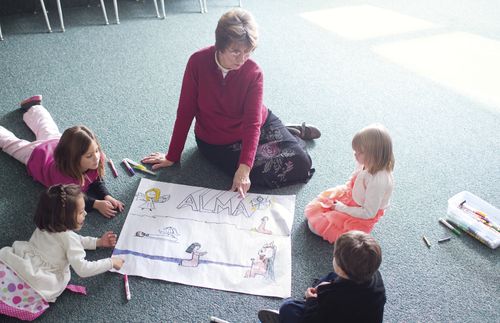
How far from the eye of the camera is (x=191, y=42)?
2766 mm

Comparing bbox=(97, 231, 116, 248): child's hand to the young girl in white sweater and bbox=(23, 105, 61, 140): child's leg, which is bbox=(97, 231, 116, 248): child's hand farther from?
bbox=(23, 105, 61, 140): child's leg

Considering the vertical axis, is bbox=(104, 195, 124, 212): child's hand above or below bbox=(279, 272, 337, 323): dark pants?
above

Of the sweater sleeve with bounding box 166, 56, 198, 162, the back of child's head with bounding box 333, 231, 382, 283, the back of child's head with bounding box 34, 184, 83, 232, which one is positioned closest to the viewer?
the back of child's head with bounding box 333, 231, 382, 283

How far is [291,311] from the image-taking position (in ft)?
3.93

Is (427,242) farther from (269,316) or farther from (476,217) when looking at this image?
(269,316)

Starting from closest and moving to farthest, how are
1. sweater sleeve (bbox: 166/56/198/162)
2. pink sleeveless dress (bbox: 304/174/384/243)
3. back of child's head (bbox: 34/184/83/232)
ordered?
1. back of child's head (bbox: 34/184/83/232)
2. pink sleeveless dress (bbox: 304/174/384/243)
3. sweater sleeve (bbox: 166/56/198/162)

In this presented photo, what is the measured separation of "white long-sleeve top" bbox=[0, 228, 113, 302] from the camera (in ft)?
3.92

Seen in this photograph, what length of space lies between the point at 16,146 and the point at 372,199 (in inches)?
56.0

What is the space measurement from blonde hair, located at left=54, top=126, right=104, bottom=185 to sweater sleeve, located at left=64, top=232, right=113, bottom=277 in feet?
0.90

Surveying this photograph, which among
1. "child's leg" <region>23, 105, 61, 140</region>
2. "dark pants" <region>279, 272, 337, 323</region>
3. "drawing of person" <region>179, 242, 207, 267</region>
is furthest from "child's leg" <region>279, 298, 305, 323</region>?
"child's leg" <region>23, 105, 61, 140</region>

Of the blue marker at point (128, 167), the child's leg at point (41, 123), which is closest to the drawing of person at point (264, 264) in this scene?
the blue marker at point (128, 167)

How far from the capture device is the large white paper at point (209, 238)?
137 cm

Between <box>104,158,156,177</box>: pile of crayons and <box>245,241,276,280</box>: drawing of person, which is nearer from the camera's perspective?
<box>245,241,276,280</box>: drawing of person

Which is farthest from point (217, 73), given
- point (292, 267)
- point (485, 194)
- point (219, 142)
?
point (485, 194)
